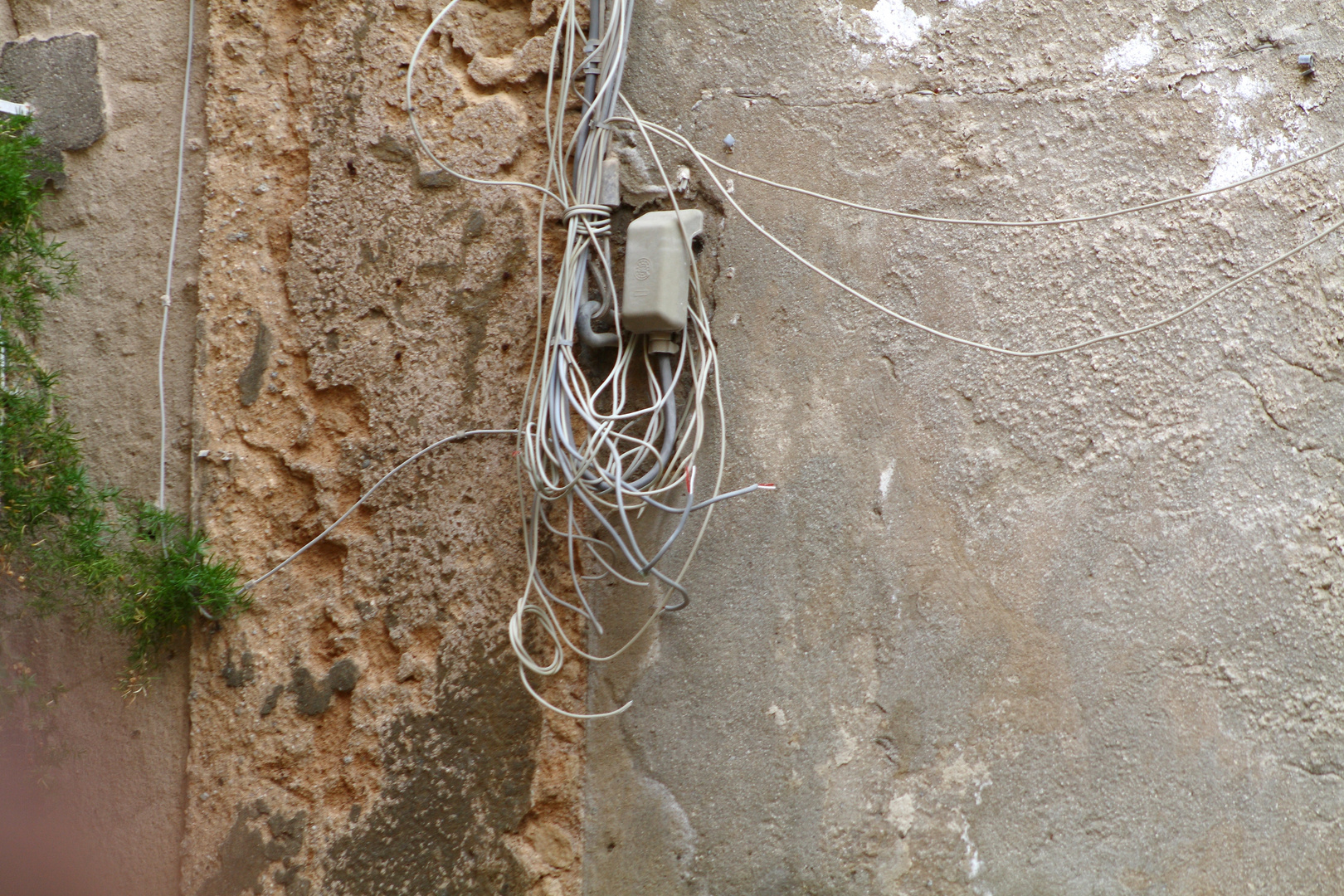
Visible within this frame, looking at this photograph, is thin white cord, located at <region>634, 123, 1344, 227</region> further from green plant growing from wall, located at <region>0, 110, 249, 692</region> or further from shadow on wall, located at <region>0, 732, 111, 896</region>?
shadow on wall, located at <region>0, 732, 111, 896</region>

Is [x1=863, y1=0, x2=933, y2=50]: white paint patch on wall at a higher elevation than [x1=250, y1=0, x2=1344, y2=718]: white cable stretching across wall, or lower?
higher

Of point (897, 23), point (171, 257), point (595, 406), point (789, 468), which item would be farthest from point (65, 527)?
point (897, 23)

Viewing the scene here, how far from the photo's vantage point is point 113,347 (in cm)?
153

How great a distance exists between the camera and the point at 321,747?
4.71 ft

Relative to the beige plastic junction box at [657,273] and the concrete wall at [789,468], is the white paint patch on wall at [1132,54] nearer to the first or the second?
the concrete wall at [789,468]

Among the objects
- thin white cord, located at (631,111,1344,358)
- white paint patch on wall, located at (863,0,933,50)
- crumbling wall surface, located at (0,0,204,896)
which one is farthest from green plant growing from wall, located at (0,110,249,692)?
white paint patch on wall, located at (863,0,933,50)

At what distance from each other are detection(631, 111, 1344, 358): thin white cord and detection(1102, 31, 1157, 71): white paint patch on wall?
446 mm

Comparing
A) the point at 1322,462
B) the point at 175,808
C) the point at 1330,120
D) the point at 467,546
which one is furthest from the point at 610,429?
the point at 1330,120

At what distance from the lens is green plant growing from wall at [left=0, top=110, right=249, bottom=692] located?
55.9 inches

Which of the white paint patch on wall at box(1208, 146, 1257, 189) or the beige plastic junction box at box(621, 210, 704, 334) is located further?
the white paint patch on wall at box(1208, 146, 1257, 189)

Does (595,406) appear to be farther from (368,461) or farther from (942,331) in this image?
(942,331)

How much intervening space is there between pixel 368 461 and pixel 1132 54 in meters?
1.63

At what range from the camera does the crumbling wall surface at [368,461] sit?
1.42 m

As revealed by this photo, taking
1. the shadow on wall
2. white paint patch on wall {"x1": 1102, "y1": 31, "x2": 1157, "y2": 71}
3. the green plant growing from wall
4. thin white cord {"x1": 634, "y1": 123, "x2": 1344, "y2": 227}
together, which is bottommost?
the shadow on wall
